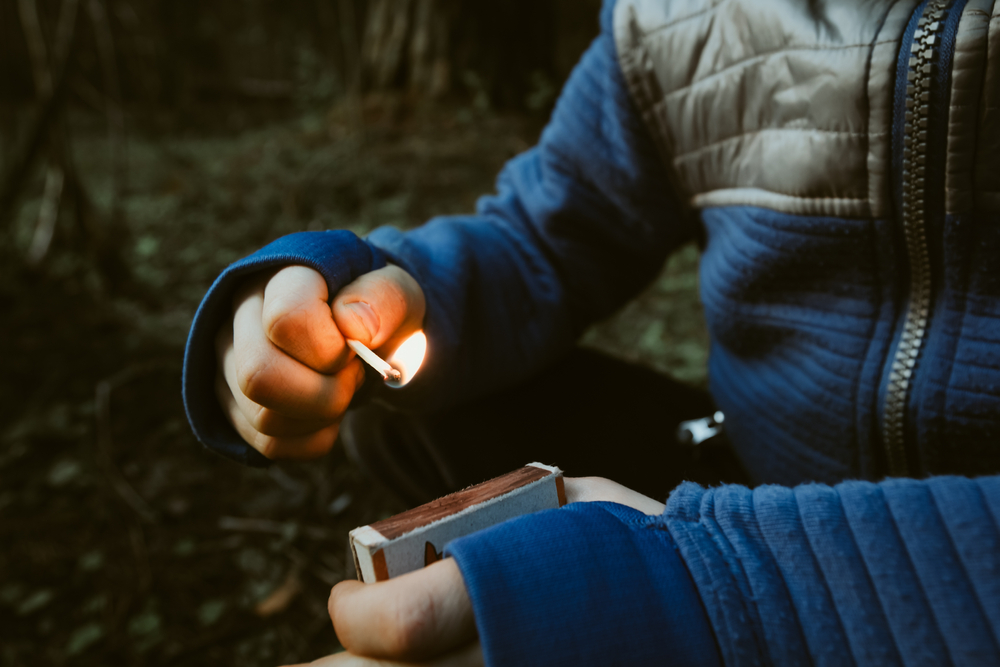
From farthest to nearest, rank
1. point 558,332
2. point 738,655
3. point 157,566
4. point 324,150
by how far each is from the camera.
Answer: point 324,150 < point 157,566 < point 558,332 < point 738,655

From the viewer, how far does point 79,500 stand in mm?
2178

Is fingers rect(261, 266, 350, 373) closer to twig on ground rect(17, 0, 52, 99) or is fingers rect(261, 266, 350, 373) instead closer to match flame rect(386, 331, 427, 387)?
match flame rect(386, 331, 427, 387)

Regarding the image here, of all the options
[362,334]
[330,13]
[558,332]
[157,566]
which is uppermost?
[330,13]

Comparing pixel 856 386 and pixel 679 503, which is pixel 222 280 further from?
pixel 856 386

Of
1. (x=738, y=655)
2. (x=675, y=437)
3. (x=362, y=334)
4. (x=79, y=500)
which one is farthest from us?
(x=79, y=500)

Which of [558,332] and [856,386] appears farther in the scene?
[558,332]

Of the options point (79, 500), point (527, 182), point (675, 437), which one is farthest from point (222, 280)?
point (79, 500)

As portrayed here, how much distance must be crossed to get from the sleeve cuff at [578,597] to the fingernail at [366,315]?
0.34 meters

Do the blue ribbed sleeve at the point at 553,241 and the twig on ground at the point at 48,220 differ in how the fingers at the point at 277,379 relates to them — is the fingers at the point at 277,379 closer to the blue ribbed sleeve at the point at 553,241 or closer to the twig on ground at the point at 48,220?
the blue ribbed sleeve at the point at 553,241

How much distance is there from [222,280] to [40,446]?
2.29m

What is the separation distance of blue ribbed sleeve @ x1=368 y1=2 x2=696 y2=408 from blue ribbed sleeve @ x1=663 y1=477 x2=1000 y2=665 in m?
0.63

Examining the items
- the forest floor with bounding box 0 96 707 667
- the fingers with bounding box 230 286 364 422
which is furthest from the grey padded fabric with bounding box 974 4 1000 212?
the forest floor with bounding box 0 96 707 667

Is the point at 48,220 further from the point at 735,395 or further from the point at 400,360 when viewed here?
the point at 735,395

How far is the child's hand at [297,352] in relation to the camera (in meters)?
0.74
